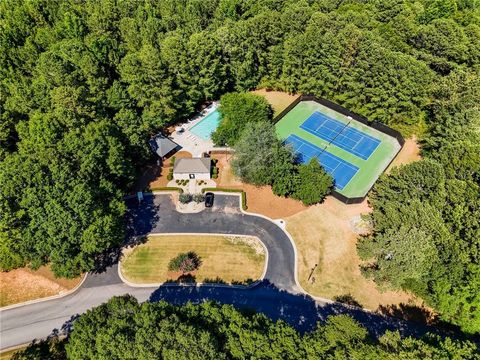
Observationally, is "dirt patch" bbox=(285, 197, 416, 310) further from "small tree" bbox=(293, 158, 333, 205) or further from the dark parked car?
the dark parked car

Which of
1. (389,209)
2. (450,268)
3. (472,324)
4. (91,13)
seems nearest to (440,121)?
(389,209)

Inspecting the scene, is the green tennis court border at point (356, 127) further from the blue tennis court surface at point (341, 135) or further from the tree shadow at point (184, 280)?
the tree shadow at point (184, 280)

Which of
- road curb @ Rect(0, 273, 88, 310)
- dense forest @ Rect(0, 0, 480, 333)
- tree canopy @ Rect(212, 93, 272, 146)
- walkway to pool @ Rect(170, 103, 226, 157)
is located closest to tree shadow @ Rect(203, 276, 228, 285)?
dense forest @ Rect(0, 0, 480, 333)

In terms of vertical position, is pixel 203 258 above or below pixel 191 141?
below

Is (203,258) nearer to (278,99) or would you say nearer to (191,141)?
(191,141)

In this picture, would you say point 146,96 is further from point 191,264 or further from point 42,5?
point 42,5

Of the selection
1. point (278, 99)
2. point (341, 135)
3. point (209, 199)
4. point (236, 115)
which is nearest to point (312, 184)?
point (209, 199)
